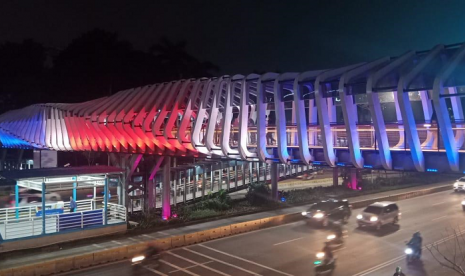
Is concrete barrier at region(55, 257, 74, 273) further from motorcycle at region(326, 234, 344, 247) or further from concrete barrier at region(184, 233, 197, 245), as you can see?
motorcycle at region(326, 234, 344, 247)

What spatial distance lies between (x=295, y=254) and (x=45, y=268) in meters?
9.39

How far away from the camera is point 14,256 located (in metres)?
15.7

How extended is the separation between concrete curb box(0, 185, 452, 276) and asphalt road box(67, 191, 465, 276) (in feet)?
1.51

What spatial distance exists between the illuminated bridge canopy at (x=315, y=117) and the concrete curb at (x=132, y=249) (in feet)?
13.4

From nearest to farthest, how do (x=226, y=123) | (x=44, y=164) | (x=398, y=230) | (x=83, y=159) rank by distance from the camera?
(x=226, y=123), (x=398, y=230), (x=44, y=164), (x=83, y=159)

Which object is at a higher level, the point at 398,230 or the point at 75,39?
the point at 75,39

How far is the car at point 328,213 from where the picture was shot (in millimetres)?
21859

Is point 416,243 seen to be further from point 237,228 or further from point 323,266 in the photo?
point 237,228

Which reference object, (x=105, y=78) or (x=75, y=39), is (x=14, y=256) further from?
(x=75, y=39)

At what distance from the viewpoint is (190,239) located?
18.7 metres

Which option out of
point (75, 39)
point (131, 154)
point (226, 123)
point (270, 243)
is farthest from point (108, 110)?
point (75, 39)

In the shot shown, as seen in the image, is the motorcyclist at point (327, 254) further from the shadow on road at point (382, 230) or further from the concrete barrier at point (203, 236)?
the concrete barrier at point (203, 236)

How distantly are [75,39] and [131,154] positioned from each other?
1874 inches

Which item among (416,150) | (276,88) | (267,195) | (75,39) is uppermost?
(75,39)
